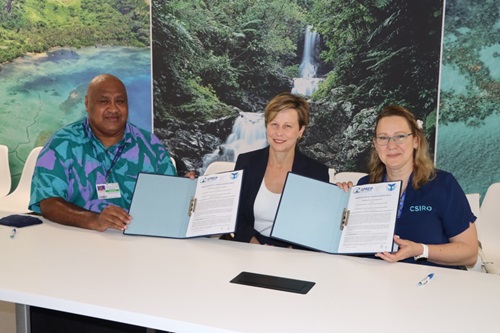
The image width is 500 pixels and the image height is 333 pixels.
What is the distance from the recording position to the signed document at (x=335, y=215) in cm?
255

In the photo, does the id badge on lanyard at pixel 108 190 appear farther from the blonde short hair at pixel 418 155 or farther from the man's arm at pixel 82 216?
the blonde short hair at pixel 418 155

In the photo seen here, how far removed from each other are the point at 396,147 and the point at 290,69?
2711 mm

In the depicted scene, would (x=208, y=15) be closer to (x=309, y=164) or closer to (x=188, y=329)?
(x=309, y=164)

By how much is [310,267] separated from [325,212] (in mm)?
353

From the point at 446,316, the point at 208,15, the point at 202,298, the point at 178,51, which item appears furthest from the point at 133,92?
the point at 446,316

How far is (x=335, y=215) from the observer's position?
2.72 m

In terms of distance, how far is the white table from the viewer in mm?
1883

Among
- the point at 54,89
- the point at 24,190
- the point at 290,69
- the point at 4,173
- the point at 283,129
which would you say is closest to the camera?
the point at 283,129

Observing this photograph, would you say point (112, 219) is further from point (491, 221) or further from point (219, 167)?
point (491, 221)

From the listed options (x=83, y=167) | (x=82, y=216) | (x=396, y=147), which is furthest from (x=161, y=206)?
(x=396, y=147)

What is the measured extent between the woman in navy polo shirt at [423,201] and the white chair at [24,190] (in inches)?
130

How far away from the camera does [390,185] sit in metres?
2.58

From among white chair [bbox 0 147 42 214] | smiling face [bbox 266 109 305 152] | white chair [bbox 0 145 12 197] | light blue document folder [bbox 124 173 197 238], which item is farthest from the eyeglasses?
white chair [bbox 0 145 12 197]

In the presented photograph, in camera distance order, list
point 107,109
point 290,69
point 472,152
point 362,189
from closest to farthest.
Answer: point 362,189 → point 107,109 → point 472,152 → point 290,69
